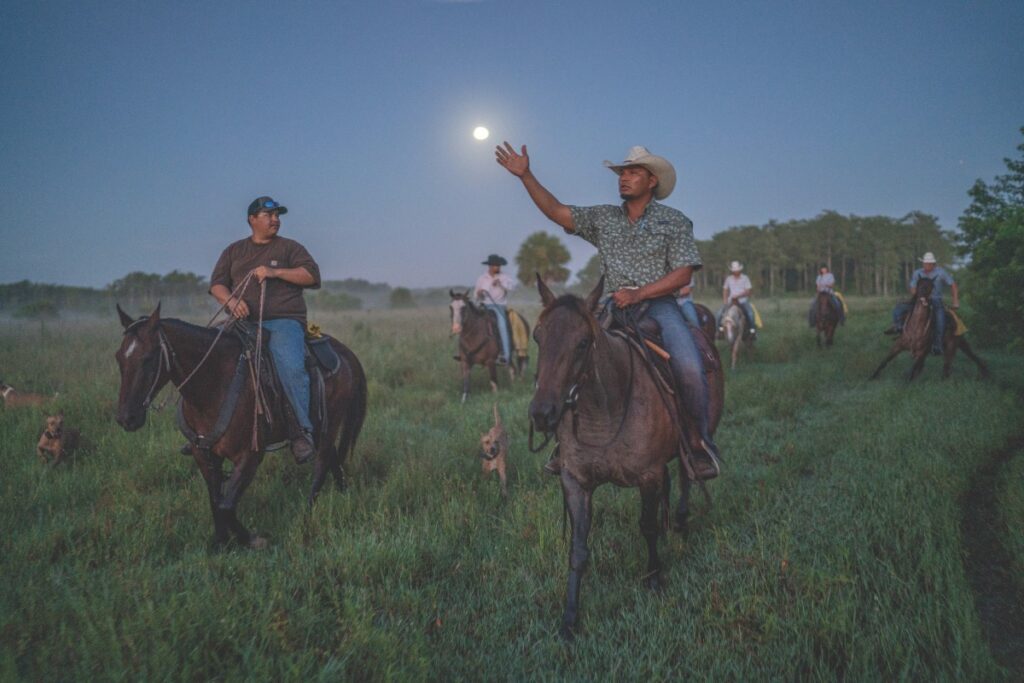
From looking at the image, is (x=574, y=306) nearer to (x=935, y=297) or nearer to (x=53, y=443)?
(x=53, y=443)

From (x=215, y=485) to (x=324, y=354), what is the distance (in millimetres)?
1576

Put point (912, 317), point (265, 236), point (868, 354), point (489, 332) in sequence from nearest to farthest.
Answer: point (265, 236) < point (912, 317) < point (489, 332) < point (868, 354)

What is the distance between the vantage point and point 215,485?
166 inches

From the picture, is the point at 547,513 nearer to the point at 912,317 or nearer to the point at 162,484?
the point at 162,484

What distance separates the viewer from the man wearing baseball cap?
4586 millimetres

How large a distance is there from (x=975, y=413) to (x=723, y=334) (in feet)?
27.9

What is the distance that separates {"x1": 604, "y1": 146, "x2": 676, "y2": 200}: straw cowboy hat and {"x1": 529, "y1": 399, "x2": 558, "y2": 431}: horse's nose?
2127mm

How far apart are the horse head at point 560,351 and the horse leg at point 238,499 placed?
2.84 m

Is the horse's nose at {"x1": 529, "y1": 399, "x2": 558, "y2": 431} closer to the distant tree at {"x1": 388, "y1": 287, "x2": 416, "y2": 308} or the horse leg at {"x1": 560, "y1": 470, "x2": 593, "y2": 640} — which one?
the horse leg at {"x1": 560, "y1": 470, "x2": 593, "y2": 640}

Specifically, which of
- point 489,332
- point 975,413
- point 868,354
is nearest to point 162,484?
point 489,332

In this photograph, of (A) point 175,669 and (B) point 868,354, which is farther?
(B) point 868,354

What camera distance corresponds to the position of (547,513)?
4371 mm

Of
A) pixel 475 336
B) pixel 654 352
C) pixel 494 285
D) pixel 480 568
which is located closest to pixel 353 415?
pixel 480 568

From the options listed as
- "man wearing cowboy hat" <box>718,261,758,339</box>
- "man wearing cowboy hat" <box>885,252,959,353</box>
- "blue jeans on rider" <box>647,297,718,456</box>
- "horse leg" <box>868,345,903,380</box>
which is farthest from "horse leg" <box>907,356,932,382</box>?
"blue jeans on rider" <box>647,297,718,456</box>
